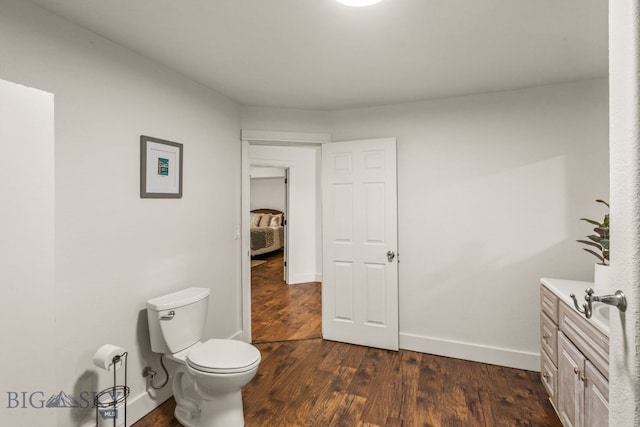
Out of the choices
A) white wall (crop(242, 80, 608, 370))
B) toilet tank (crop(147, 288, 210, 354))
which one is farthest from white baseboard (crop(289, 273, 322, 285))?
toilet tank (crop(147, 288, 210, 354))

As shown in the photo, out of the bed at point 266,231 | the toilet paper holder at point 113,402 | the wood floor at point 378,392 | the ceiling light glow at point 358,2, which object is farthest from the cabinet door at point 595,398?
the bed at point 266,231

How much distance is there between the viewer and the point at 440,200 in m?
2.99

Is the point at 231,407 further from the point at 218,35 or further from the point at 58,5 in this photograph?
the point at 58,5

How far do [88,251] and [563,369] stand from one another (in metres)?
2.71

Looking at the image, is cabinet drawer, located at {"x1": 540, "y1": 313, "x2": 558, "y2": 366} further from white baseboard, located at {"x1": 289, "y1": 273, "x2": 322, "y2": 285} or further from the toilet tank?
white baseboard, located at {"x1": 289, "y1": 273, "x2": 322, "y2": 285}

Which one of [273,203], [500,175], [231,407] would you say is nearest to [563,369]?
[500,175]

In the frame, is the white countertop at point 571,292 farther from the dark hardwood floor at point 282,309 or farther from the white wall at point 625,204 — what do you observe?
the dark hardwood floor at point 282,309

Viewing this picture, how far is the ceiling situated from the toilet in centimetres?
160

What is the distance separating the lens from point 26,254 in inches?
41.2

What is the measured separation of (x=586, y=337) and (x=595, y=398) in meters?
0.26

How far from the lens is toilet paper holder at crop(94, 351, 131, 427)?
69.4 inches

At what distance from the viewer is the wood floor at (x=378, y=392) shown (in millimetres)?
2082

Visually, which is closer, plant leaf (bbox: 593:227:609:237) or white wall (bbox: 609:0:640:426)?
white wall (bbox: 609:0:640:426)

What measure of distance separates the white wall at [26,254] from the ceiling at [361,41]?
0.89 meters
